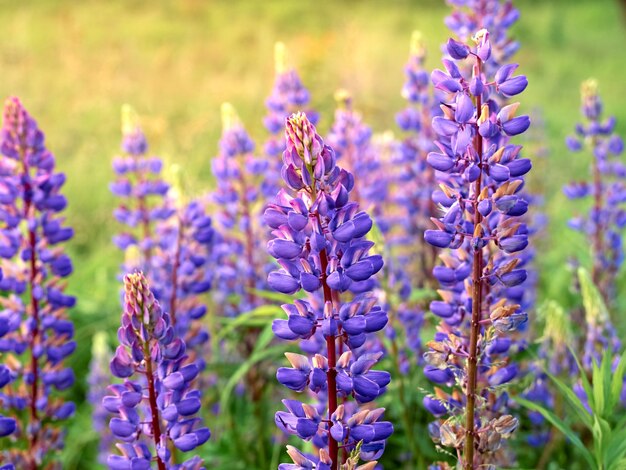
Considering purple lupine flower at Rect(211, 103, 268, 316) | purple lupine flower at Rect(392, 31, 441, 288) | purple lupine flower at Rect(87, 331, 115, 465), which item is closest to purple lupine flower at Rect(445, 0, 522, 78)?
purple lupine flower at Rect(392, 31, 441, 288)

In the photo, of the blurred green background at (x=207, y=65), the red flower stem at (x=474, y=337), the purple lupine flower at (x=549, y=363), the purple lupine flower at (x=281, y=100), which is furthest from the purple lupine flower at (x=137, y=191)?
the blurred green background at (x=207, y=65)

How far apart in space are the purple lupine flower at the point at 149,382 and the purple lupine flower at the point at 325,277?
282 millimetres

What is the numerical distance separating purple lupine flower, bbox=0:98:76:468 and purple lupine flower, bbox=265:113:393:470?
1.27 m

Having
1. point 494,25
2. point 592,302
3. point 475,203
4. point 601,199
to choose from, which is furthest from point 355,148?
point 475,203

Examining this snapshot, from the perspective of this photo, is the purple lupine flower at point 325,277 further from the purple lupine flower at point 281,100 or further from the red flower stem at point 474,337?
the purple lupine flower at point 281,100

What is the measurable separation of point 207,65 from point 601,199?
1286cm

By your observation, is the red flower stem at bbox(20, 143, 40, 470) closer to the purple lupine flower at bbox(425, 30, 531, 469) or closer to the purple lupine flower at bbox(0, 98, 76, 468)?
the purple lupine flower at bbox(0, 98, 76, 468)

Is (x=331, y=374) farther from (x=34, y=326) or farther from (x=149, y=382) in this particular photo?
(x=34, y=326)

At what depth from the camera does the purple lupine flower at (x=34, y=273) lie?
116 inches

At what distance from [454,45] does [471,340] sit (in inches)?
29.1

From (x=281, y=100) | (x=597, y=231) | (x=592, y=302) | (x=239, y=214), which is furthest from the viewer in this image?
(x=281, y=100)

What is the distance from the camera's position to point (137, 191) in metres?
4.20

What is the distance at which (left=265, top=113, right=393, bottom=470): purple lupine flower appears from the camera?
6.22ft

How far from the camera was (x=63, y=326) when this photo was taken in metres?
2.97
